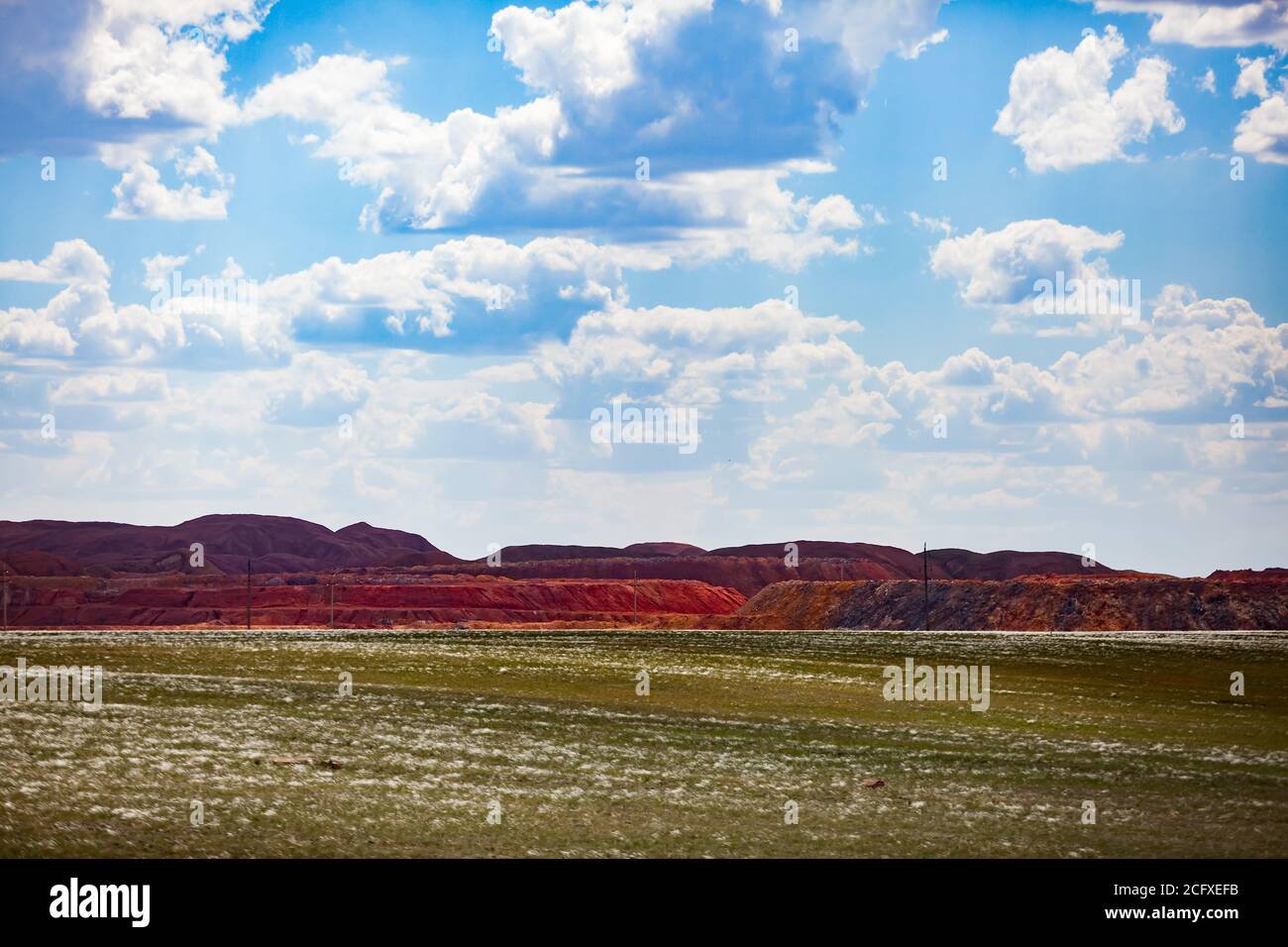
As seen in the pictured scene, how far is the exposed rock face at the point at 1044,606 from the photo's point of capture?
152 m

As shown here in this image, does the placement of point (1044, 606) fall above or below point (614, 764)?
below

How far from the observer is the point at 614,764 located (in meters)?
35.3

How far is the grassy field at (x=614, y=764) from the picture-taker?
2689 centimetres

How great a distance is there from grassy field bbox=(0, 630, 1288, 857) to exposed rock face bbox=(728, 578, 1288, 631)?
9337cm

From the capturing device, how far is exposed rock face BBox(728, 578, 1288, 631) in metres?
152

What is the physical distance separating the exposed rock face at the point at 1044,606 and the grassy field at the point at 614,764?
9337cm

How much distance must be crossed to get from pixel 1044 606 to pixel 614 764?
5331 inches

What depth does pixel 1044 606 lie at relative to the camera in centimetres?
16125

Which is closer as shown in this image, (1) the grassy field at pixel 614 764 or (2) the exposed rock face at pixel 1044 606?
(1) the grassy field at pixel 614 764

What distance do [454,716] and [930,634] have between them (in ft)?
214

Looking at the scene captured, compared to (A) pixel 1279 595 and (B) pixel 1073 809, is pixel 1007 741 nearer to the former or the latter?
(B) pixel 1073 809

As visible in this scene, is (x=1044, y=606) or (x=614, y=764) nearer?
(x=614, y=764)
